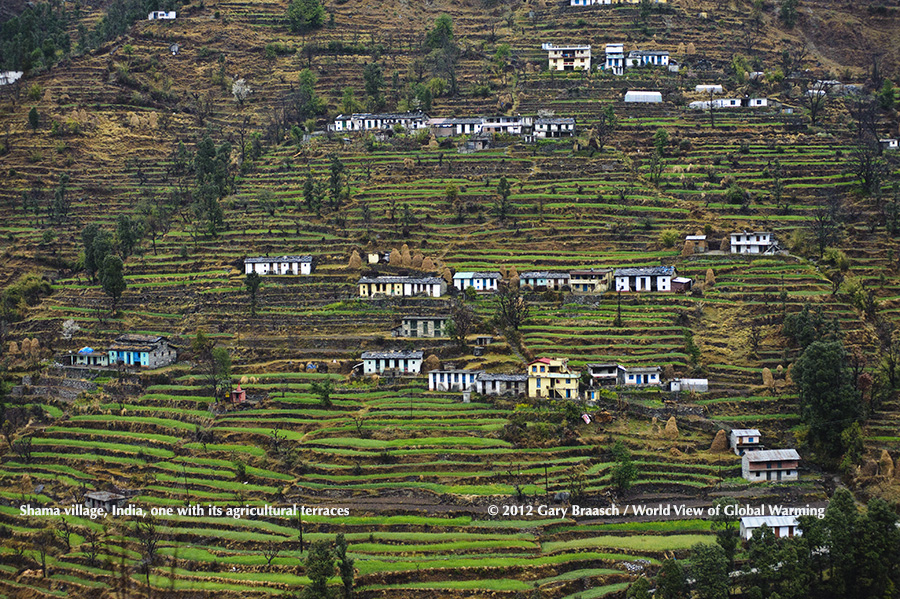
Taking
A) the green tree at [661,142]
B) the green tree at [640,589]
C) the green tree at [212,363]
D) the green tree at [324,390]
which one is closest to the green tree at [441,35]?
the green tree at [661,142]

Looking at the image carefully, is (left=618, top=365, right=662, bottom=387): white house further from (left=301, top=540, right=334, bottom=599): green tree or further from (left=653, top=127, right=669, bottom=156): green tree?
(left=653, top=127, right=669, bottom=156): green tree

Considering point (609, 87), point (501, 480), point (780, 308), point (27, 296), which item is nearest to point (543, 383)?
point (501, 480)

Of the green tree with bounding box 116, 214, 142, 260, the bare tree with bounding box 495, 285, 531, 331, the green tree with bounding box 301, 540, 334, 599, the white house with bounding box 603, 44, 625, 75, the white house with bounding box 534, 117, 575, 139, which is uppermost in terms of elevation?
the white house with bounding box 603, 44, 625, 75

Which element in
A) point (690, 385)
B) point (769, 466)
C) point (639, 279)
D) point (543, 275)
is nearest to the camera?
point (769, 466)

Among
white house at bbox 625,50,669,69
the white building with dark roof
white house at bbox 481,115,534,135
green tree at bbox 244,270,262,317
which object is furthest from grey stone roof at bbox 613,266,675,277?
white house at bbox 625,50,669,69

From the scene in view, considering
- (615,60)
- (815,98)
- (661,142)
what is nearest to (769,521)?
(661,142)

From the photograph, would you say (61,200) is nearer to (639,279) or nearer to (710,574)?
(639,279)

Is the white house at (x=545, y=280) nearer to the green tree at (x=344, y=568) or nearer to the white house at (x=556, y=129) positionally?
the white house at (x=556, y=129)
